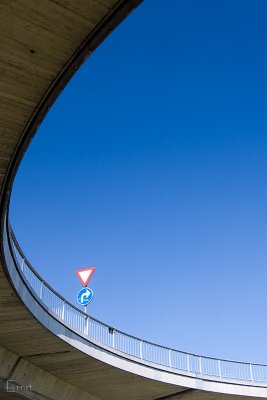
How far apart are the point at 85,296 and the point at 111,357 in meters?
4.17

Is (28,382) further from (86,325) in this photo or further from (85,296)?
(85,296)

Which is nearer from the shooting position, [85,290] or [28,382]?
[28,382]

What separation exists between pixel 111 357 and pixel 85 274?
5221 mm

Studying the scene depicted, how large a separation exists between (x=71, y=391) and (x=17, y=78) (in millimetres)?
19572

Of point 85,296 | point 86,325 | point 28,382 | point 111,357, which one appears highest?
point 85,296

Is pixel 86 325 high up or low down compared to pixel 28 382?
up

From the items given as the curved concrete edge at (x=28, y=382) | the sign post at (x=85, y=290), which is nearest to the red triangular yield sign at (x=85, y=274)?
the sign post at (x=85, y=290)

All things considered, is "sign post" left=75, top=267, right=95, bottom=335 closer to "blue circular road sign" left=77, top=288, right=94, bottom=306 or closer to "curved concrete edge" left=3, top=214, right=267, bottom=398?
"blue circular road sign" left=77, top=288, right=94, bottom=306

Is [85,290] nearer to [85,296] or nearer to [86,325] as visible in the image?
[85,296]

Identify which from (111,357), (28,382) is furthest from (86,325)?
(28,382)

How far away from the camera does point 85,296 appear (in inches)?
1080

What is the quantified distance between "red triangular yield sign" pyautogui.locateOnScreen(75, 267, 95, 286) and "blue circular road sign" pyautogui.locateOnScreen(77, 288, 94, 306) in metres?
0.39

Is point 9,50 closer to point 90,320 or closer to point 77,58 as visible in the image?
point 77,58

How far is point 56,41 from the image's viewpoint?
391 inches
